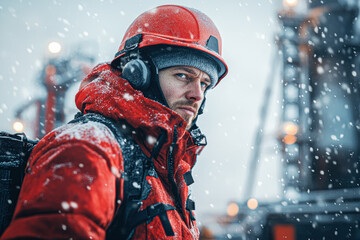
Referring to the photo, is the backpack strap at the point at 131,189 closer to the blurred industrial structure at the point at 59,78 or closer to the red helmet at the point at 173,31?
the red helmet at the point at 173,31

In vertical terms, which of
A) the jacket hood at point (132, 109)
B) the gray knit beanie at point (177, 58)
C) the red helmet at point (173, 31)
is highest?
the red helmet at point (173, 31)

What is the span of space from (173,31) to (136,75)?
65cm

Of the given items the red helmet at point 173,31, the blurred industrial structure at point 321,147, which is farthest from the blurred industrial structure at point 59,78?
the red helmet at point 173,31

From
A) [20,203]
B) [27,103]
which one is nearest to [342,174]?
[20,203]

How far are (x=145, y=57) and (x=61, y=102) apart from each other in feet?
51.3

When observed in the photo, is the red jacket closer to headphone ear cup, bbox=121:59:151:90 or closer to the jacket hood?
the jacket hood

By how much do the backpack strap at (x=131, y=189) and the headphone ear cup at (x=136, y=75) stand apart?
352mm

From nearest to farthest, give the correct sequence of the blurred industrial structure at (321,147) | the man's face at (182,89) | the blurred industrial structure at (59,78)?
1. the man's face at (182,89)
2. the blurred industrial structure at (321,147)
3. the blurred industrial structure at (59,78)

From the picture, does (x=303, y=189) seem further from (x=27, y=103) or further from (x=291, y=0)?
(x=27, y=103)

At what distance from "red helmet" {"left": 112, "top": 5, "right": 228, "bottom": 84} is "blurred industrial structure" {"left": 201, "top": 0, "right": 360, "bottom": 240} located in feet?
19.4

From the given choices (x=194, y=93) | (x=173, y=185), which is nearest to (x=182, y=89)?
(x=194, y=93)

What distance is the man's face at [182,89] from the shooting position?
2.12 metres

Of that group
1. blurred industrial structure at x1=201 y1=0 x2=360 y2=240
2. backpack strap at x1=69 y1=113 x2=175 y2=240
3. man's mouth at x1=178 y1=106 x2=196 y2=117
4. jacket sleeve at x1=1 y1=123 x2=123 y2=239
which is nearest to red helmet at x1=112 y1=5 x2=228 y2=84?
man's mouth at x1=178 y1=106 x2=196 y2=117

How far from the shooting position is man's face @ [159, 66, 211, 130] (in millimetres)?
2119
